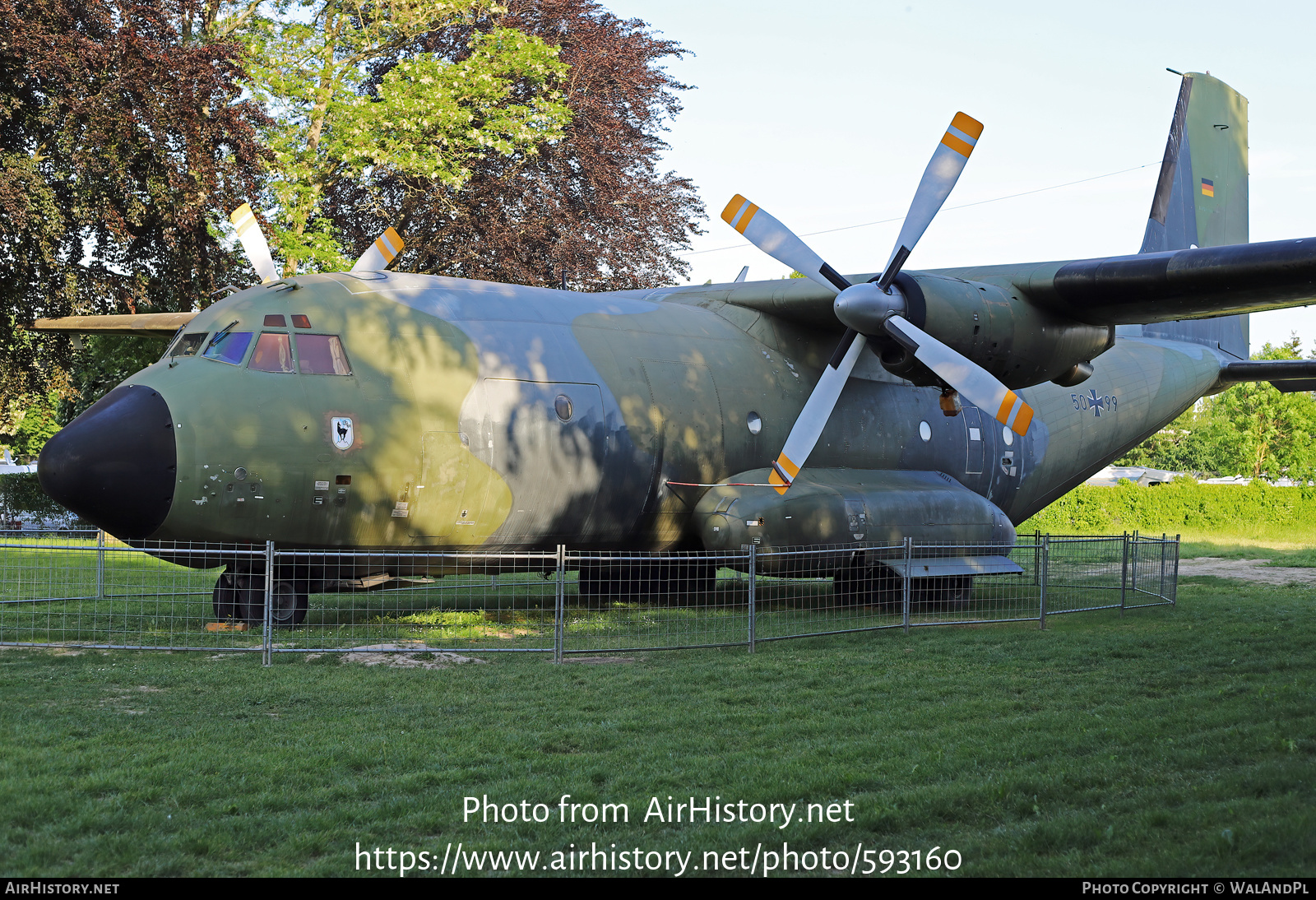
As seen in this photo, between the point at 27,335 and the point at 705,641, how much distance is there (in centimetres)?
1759

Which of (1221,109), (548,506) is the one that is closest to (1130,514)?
(1221,109)

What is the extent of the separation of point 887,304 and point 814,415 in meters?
1.61

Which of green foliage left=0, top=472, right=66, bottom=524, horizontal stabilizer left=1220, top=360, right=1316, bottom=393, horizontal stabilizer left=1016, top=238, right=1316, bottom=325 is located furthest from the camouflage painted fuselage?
green foliage left=0, top=472, right=66, bottom=524

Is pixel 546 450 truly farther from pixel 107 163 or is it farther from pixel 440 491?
pixel 107 163

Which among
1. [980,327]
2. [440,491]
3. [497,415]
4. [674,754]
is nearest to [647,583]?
[497,415]

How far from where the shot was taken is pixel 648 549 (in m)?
13.9

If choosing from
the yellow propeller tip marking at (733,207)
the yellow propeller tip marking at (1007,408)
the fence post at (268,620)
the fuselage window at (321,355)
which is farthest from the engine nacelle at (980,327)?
the fence post at (268,620)

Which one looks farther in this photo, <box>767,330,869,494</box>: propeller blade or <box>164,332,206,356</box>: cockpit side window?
<box>767,330,869,494</box>: propeller blade

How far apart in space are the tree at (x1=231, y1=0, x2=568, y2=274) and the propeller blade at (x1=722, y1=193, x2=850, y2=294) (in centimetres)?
1129

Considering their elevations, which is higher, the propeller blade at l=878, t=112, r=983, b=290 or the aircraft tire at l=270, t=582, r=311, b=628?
the propeller blade at l=878, t=112, r=983, b=290

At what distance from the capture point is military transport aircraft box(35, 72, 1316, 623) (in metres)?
10.9

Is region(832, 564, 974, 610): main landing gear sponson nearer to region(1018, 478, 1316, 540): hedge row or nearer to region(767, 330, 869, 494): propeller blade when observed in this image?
region(767, 330, 869, 494): propeller blade

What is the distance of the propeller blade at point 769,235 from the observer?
1419 cm

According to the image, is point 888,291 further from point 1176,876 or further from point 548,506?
point 1176,876
